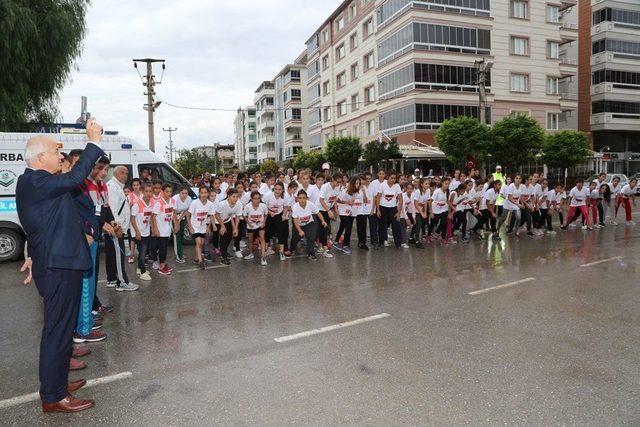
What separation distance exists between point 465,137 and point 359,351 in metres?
24.4

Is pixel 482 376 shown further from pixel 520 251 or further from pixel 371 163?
Result: pixel 371 163

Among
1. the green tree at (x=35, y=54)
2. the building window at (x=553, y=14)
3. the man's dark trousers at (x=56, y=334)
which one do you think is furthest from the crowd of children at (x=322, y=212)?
the building window at (x=553, y=14)

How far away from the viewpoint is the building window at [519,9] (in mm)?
38609

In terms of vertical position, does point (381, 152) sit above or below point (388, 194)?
above

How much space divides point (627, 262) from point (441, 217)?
4.33 metres

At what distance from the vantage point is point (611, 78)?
44.6m

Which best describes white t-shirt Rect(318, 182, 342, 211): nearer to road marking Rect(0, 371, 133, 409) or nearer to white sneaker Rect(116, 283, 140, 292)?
white sneaker Rect(116, 283, 140, 292)

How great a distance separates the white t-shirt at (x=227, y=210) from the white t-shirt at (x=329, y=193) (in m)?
2.05

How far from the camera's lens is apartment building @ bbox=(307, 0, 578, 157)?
34.7 m

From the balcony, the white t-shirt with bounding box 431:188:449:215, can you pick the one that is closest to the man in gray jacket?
the white t-shirt with bounding box 431:188:449:215

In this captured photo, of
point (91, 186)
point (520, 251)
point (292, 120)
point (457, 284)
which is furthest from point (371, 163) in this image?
point (292, 120)

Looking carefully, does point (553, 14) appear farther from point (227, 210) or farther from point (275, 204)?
point (227, 210)

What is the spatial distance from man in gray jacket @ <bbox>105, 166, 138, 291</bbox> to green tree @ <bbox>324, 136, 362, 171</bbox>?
98.1 feet

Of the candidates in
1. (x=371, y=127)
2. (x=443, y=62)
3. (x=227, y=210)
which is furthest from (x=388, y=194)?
(x=371, y=127)
